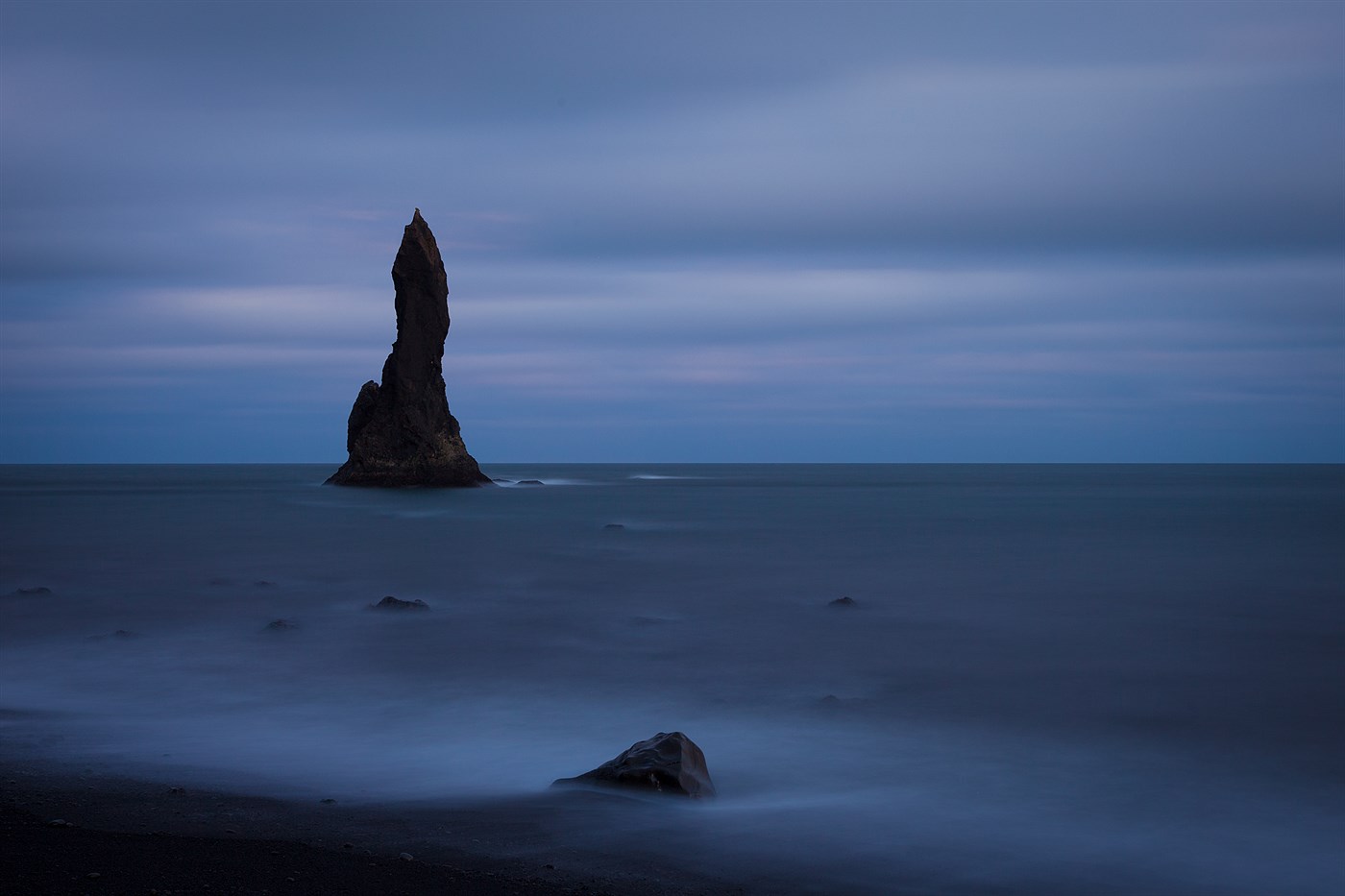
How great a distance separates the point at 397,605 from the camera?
19.8 meters

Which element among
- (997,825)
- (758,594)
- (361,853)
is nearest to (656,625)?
(758,594)

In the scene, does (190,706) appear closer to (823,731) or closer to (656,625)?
(823,731)

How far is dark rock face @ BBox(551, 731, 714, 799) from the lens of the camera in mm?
8117

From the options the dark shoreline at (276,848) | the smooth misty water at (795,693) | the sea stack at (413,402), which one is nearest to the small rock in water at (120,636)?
the smooth misty water at (795,693)

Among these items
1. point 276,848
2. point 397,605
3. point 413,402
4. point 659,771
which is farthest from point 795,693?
point 413,402

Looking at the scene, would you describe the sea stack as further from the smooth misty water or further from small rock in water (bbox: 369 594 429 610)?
small rock in water (bbox: 369 594 429 610)

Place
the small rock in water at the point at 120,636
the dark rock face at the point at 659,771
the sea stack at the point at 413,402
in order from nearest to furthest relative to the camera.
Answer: the dark rock face at the point at 659,771 → the small rock in water at the point at 120,636 → the sea stack at the point at 413,402

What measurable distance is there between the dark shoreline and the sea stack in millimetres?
60099

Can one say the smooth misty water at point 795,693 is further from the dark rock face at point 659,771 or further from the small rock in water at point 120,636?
the dark rock face at point 659,771

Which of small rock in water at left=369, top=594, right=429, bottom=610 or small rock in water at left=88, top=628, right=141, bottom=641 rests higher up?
small rock in water at left=369, top=594, right=429, bottom=610

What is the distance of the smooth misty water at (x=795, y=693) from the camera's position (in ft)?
25.6

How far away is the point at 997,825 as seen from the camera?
26.2 ft

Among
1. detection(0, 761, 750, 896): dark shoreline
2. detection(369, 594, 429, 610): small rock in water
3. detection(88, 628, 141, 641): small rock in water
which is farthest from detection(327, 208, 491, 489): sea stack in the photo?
detection(0, 761, 750, 896): dark shoreline

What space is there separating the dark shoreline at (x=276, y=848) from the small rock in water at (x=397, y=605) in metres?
11.2
